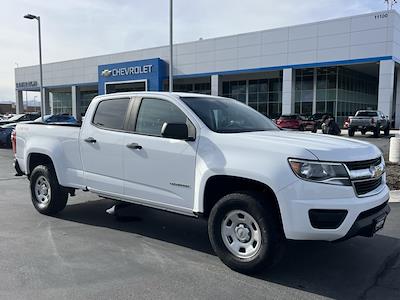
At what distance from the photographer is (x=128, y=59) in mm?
47688

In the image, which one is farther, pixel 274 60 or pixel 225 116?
pixel 274 60

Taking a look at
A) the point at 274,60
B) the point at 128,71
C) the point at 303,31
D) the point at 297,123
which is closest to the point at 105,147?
the point at 297,123

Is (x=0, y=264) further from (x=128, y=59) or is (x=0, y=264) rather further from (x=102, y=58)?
(x=102, y=58)

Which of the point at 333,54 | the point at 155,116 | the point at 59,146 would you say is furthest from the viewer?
the point at 333,54

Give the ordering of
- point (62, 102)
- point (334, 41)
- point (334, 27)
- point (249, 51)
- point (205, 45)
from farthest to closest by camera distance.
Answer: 1. point (62, 102)
2. point (205, 45)
3. point (249, 51)
4. point (334, 41)
5. point (334, 27)

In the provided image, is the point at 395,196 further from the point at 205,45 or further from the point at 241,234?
the point at 205,45

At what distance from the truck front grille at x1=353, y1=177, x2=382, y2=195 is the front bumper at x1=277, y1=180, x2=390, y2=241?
0.28ft

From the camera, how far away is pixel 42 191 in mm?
7000

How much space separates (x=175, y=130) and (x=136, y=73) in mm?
42789

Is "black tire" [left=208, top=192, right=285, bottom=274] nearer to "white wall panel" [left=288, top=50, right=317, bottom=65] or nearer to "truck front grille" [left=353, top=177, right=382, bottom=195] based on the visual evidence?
"truck front grille" [left=353, top=177, right=382, bottom=195]

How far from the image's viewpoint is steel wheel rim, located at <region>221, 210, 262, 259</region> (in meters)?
4.38

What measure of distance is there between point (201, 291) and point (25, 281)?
69.8 inches

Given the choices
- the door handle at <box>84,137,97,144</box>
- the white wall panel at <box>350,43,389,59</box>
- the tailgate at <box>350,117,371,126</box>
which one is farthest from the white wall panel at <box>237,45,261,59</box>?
the door handle at <box>84,137,97,144</box>

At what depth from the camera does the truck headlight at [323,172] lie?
3957 millimetres
